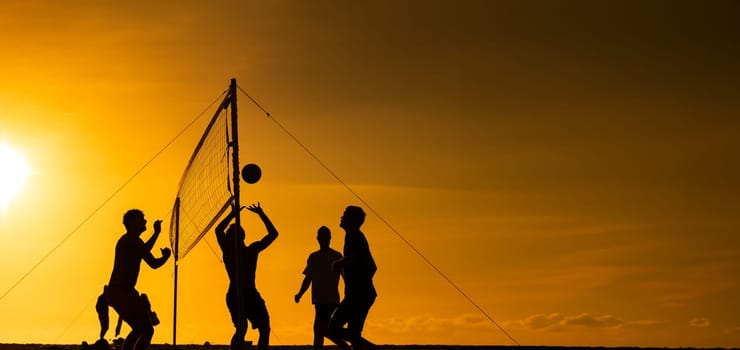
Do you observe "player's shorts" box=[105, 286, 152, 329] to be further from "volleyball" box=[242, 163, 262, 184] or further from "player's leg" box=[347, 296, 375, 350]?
"player's leg" box=[347, 296, 375, 350]

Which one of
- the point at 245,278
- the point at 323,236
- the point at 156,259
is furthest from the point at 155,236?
the point at 323,236

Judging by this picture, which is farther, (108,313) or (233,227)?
(108,313)

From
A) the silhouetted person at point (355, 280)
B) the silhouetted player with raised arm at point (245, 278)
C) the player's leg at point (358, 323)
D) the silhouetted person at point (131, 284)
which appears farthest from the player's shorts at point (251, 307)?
the player's leg at point (358, 323)

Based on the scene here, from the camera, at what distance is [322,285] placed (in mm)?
17406

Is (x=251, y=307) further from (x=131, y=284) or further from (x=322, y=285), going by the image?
(x=131, y=284)

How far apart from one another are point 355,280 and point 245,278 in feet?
6.82

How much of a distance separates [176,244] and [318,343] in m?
3.86

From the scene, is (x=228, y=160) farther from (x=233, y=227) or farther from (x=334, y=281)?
(x=334, y=281)

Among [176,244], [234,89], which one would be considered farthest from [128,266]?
[176,244]

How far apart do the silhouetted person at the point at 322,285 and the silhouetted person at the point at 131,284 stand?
2365mm

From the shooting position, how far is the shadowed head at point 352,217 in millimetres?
15500

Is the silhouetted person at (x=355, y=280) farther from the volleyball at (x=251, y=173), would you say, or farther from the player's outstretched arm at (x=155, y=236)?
the player's outstretched arm at (x=155, y=236)

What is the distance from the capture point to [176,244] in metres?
20.1

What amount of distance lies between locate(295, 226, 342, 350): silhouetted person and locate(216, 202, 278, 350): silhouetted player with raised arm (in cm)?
80
